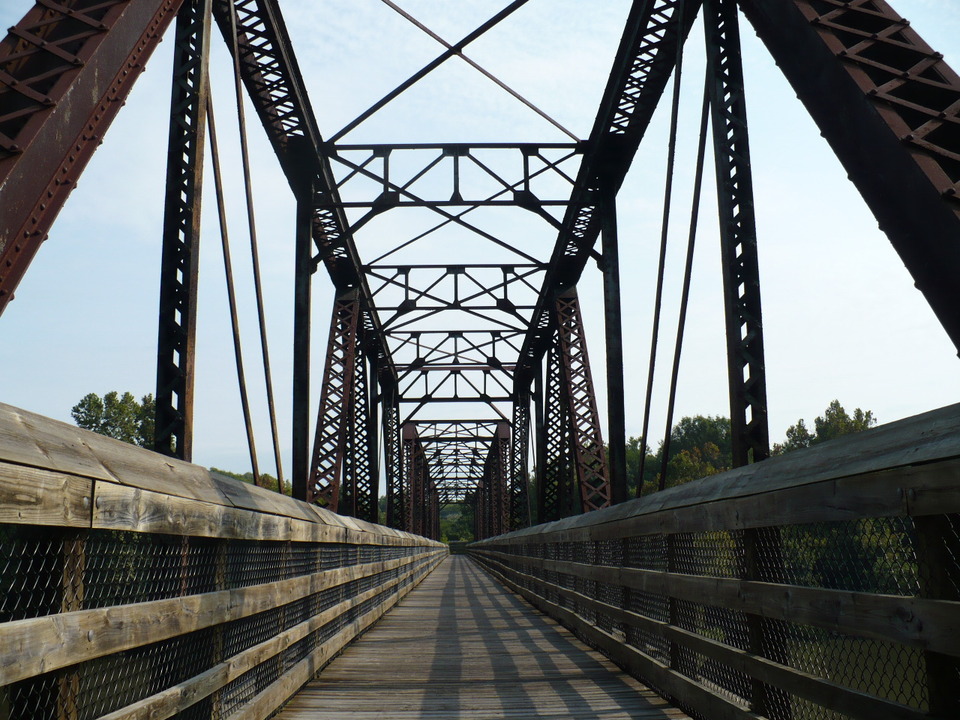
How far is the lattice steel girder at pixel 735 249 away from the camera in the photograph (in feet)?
19.5

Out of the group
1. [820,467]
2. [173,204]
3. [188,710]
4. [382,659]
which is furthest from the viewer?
[382,659]

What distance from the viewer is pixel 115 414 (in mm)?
90562

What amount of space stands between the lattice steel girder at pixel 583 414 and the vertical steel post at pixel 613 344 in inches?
40.2

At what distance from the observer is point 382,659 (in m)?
7.00

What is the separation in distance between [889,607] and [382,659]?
526 cm

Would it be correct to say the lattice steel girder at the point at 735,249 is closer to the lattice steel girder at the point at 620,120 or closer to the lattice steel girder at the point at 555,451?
the lattice steel girder at the point at 620,120

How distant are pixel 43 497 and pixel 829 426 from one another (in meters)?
124

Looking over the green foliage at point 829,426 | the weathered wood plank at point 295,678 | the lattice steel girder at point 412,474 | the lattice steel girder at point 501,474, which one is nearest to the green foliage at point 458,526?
the green foliage at point 829,426

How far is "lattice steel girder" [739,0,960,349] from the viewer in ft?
11.7

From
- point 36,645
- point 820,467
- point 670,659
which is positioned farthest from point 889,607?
point 670,659

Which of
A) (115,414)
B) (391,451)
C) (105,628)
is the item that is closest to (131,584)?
(105,628)

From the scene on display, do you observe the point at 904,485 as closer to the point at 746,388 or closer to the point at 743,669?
the point at 743,669

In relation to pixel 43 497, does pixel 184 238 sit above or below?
above

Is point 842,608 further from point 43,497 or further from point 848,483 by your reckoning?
point 43,497
